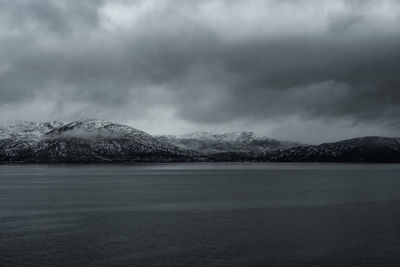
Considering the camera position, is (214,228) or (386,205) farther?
(386,205)

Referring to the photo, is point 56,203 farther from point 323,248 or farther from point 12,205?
point 323,248

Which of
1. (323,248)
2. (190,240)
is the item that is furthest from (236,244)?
(323,248)

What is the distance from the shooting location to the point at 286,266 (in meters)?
35.7

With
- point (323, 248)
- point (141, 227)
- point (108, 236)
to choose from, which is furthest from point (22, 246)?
point (323, 248)

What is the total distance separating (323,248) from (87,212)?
3761cm

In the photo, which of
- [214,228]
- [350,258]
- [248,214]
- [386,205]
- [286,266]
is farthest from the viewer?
[386,205]

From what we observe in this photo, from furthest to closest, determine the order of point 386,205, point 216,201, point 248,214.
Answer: point 216,201 < point 386,205 < point 248,214

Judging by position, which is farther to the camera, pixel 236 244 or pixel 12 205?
pixel 12 205

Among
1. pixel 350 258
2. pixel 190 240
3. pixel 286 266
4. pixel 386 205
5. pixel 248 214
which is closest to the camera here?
pixel 286 266

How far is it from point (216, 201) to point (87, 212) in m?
25.5

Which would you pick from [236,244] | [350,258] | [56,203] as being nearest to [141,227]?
[236,244]

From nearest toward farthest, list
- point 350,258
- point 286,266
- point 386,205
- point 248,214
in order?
1. point 286,266
2. point 350,258
3. point 248,214
4. point 386,205

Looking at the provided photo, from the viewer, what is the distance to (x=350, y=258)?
38.2m

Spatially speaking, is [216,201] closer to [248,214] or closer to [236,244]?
[248,214]
